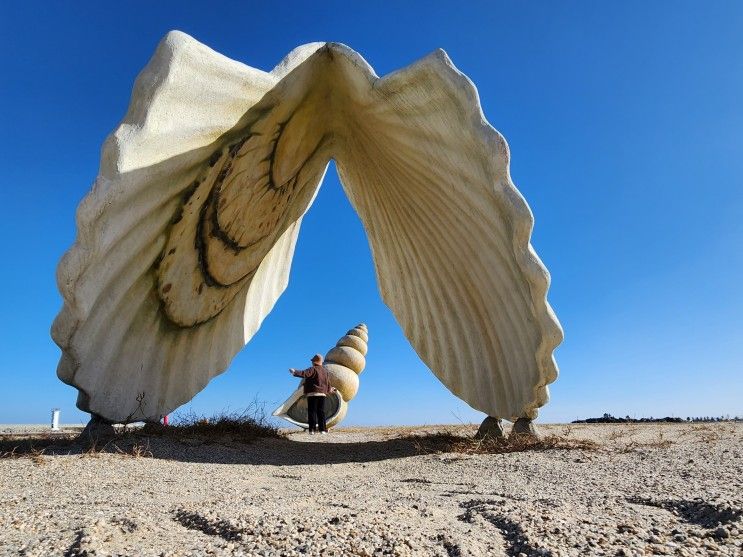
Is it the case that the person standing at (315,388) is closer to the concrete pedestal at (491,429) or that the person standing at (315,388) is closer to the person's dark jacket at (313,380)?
the person's dark jacket at (313,380)

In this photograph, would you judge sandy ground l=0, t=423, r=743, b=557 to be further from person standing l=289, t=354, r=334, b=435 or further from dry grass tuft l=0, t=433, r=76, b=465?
person standing l=289, t=354, r=334, b=435

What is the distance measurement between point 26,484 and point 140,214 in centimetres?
202

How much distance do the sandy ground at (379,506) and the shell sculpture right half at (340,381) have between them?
17.8 ft

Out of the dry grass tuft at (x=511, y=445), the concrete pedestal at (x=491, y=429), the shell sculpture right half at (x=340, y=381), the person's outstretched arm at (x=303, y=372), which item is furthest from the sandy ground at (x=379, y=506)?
the shell sculpture right half at (x=340, y=381)

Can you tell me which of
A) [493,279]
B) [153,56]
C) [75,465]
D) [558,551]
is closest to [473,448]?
[493,279]

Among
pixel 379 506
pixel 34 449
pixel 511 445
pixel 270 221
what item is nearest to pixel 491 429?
pixel 511 445

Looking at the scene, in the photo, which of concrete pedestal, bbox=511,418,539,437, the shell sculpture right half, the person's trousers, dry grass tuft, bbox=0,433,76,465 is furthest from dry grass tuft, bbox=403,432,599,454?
the shell sculpture right half

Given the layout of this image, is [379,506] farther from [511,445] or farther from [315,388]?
[315,388]

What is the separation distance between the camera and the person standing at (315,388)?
7.31 m

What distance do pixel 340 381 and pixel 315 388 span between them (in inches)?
82.0

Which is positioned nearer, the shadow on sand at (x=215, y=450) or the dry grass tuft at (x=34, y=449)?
the dry grass tuft at (x=34, y=449)

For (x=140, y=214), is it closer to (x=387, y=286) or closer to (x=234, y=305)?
(x=234, y=305)

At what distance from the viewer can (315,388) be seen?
24.0 feet

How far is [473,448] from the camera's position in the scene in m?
4.82
